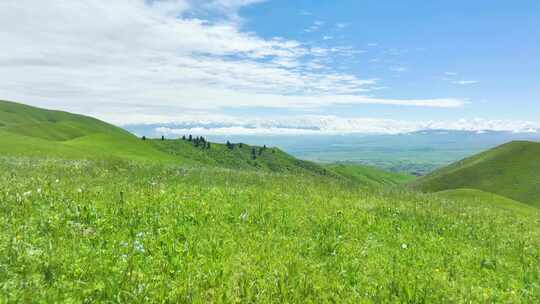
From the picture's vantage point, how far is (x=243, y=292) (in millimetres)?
6762

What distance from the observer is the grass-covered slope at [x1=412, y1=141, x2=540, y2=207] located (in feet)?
399

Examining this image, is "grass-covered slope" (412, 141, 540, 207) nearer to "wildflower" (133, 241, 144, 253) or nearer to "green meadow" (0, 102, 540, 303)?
"green meadow" (0, 102, 540, 303)

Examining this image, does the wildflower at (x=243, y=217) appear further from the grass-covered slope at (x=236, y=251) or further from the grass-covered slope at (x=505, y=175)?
the grass-covered slope at (x=505, y=175)

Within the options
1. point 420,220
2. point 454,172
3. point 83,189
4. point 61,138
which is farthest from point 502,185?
point 61,138

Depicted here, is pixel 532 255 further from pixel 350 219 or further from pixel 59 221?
pixel 59 221

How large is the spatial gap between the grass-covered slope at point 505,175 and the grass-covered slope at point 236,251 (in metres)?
119

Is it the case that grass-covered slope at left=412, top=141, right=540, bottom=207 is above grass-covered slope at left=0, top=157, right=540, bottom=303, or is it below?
below

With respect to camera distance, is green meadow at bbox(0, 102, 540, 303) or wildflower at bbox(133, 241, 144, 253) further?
wildflower at bbox(133, 241, 144, 253)

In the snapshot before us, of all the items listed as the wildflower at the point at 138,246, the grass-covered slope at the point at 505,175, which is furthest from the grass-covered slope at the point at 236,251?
the grass-covered slope at the point at 505,175

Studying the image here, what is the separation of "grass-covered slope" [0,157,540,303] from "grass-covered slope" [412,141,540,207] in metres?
119

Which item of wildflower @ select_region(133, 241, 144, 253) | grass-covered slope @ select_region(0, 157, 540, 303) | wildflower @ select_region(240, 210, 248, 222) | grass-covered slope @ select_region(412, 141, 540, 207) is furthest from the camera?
grass-covered slope @ select_region(412, 141, 540, 207)

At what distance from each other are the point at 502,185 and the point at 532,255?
139954 millimetres

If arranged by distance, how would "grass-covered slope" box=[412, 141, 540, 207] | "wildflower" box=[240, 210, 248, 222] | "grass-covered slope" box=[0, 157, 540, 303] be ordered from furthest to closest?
"grass-covered slope" box=[412, 141, 540, 207], "wildflower" box=[240, 210, 248, 222], "grass-covered slope" box=[0, 157, 540, 303]

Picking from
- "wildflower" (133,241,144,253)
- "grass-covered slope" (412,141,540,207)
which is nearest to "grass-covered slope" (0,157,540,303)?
"wildflower" (133,241,144,253)
